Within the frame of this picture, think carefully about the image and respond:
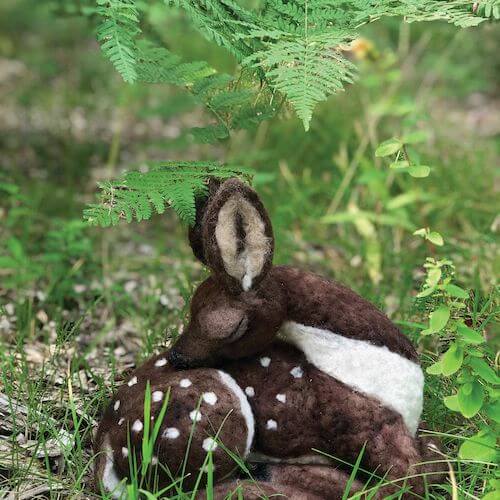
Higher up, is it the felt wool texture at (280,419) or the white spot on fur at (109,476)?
the felt wool texture at (280,419)

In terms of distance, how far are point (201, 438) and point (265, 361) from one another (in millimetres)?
296

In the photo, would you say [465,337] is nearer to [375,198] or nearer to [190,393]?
[190,393]

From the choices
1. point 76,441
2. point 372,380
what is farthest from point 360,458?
point 76,441

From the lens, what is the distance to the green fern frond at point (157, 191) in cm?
211

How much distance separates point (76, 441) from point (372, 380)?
0.93 metres

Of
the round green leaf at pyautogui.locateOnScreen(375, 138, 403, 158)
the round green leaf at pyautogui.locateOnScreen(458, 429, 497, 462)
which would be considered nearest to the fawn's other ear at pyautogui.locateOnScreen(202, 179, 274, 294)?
the round green leaf at pyautogui.locateOnScreen(375, 138, 403, 158)

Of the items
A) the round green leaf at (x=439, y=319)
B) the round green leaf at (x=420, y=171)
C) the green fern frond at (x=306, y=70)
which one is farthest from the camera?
the round green leaf at (x=420, y=171)

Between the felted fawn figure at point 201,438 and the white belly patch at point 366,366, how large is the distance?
102mm

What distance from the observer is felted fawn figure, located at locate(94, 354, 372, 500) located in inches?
79.6

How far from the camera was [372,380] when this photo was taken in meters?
2.13

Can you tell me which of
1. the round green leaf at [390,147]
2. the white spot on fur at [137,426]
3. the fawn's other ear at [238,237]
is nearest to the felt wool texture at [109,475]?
the white spot on fur at [137,426]

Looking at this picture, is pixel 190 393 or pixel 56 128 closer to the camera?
pixel 190 393

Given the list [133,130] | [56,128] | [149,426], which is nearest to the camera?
[149,426]

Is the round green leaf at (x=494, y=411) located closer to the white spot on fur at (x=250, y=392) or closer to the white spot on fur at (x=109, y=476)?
the white spot on fur at (x=250, y=392)
